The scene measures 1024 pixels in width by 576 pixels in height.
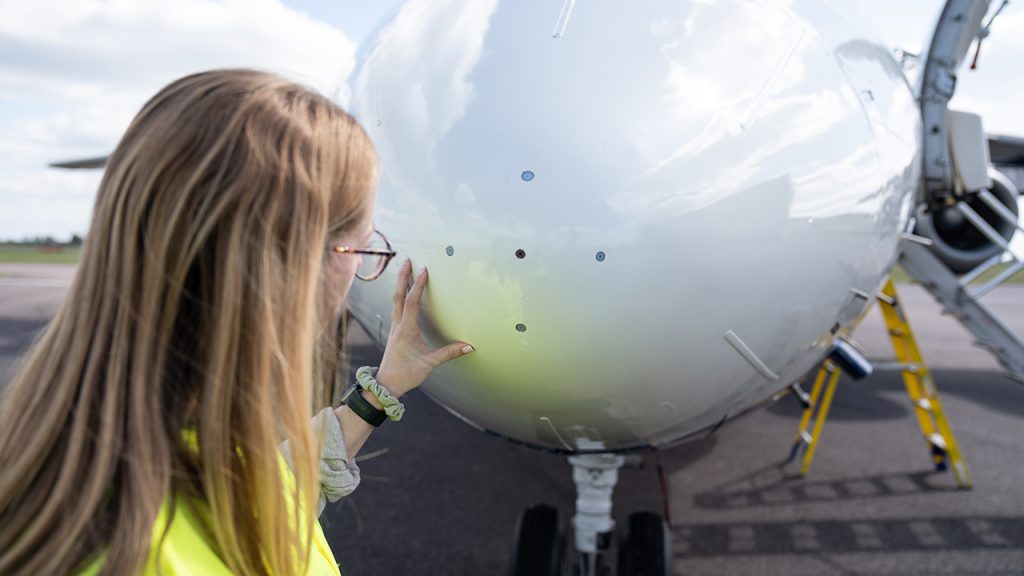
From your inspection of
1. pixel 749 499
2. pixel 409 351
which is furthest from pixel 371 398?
pixel 749 499

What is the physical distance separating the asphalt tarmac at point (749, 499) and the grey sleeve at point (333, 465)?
1.92 meters

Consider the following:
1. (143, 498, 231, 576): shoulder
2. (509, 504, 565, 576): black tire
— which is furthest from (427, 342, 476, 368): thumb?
(509, 504, 565, 576): black tire

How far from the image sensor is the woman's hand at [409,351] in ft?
6.10

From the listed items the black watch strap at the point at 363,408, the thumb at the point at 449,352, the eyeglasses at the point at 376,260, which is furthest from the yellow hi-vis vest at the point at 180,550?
the thumb at the point at 449,352

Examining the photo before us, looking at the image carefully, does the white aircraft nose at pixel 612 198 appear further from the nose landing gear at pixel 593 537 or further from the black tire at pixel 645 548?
the black tire at pixel 645 548

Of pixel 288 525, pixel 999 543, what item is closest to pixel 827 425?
pixel 999 543

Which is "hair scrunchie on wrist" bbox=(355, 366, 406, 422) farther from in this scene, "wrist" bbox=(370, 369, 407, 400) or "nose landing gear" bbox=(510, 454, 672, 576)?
"nose landing gear" bbox=(510, 454, 672, 576)

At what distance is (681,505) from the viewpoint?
16.3 feet

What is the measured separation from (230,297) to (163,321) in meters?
0.08

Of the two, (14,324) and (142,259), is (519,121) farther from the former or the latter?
(14,324)

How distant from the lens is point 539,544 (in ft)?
9.98

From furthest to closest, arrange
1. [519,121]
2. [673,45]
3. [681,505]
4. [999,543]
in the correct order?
1. [681,505]
2. [999,543]
3. [673,45]
4. [519,121]

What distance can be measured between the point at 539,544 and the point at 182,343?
2.28 metres

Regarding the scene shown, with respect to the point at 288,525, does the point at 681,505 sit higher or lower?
lower
